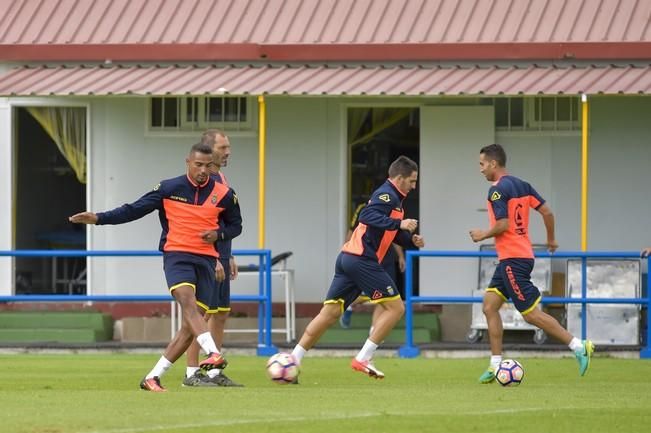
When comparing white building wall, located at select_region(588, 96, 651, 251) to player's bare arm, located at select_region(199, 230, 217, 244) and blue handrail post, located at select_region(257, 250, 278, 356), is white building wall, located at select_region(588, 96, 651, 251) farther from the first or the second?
player's bare arm, located at select_region(199, 230, 217, 244)

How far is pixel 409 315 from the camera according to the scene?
1841 cm

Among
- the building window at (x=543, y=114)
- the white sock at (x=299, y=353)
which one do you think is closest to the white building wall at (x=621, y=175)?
the building window at (x=543, y=114)

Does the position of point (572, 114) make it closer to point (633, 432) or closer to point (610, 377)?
point (610, 377)

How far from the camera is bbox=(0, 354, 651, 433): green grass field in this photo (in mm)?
10148

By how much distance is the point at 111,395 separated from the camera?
12359mm

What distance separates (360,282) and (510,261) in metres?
1.33

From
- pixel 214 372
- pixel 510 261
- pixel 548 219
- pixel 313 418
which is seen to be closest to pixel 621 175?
pixel 548 219

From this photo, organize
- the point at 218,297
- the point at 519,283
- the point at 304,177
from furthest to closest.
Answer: the point at 304,177
the point at 519,283
the point at 218,297

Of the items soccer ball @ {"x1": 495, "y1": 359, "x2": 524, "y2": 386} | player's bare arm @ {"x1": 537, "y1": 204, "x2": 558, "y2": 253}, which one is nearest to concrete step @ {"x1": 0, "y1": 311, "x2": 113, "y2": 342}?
player's bare arm @ {"x1": 537, "y1": 204, "x2": 558, "y2": 253}

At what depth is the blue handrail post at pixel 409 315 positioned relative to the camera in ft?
60.1

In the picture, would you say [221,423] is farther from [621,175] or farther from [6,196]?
[6,196]

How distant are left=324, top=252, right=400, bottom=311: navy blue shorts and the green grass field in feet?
2.44

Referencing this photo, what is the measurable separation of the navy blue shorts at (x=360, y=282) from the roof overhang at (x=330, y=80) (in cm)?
511

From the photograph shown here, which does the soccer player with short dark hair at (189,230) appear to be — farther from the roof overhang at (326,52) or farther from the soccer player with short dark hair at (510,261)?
the roof overhang at (326,52)
